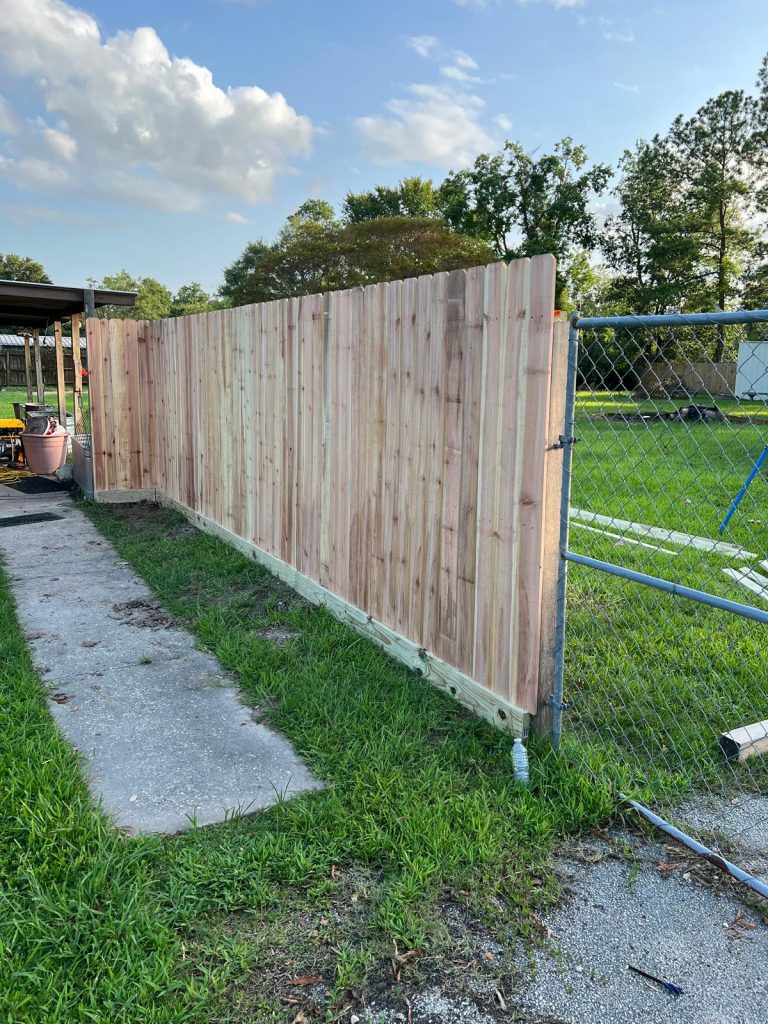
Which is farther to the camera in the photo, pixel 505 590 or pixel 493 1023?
pixel 505 590

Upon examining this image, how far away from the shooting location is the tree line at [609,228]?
29281 mm

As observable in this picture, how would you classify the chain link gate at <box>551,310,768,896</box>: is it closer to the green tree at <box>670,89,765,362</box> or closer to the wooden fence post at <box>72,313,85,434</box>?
the wooden fence post at <box>72,313,85,434</box>

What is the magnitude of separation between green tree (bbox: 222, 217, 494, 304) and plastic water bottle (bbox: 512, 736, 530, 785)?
2826 centimetres

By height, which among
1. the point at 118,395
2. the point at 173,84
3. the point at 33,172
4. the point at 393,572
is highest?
the point at 33,172

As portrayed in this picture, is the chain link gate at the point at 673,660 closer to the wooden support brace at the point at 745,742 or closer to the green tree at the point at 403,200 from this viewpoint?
the wooden support brace at the point at 745,742

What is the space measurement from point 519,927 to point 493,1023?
336 mm

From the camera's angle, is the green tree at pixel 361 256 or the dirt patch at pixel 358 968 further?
the green tree at pixel 361 256

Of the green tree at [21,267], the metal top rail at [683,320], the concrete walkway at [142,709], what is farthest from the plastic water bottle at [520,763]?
the green tree at [21,267]

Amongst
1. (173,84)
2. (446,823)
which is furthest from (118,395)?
(173,84)

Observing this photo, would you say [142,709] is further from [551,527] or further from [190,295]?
[190,295]

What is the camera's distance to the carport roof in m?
9.08

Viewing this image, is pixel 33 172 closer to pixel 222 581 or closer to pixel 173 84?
pixel 173 84

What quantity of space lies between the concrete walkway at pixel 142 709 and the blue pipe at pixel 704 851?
1.19m

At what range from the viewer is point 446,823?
2352 millimetres
